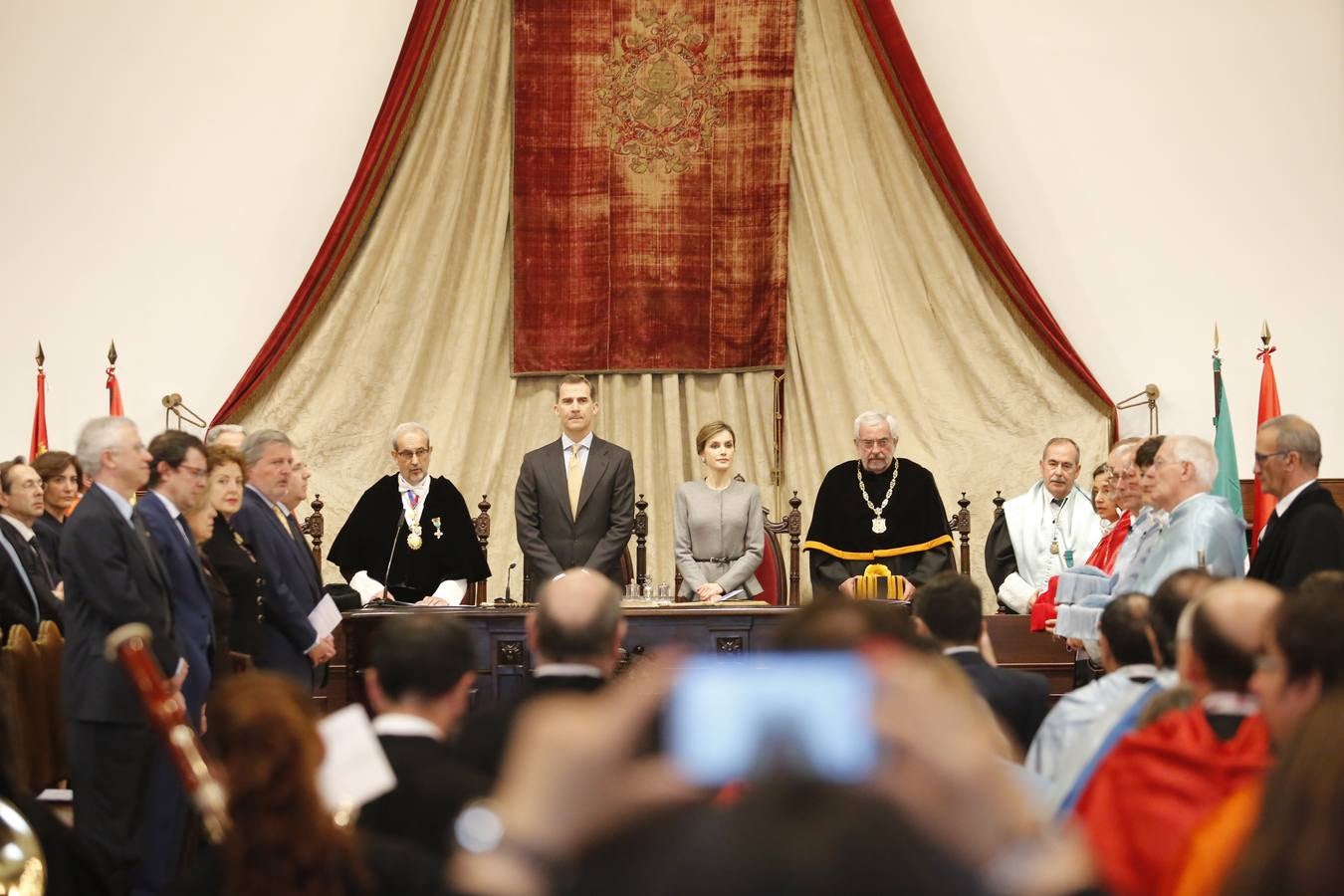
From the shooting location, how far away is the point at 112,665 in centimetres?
446

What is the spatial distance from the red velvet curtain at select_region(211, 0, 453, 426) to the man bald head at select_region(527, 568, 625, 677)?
21.5 ft

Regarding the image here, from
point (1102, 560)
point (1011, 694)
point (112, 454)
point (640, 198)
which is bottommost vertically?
point (1011, 694)

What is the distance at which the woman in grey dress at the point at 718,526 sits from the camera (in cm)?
696

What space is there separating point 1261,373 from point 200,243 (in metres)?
6.46

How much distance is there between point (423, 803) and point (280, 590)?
3.00 meters

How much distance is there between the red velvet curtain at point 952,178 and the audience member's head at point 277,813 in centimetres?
753

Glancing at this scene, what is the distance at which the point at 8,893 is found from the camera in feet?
7.50

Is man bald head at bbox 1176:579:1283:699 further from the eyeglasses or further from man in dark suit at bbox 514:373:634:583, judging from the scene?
man in dark suit at bbox 514:373:634:583

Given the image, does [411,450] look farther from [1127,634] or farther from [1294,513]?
[1127,634]

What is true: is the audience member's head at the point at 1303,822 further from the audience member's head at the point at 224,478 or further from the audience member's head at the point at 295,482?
the audience member's head at the point at 295,482

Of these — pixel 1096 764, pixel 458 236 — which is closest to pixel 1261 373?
pixel 458 236

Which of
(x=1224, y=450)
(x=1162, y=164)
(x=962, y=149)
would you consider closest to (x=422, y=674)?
(x=1224, y=450)

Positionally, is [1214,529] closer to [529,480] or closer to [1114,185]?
[529,480]

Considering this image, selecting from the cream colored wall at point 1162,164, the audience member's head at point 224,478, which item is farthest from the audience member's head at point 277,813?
the cream colored wall at point 1162,164
